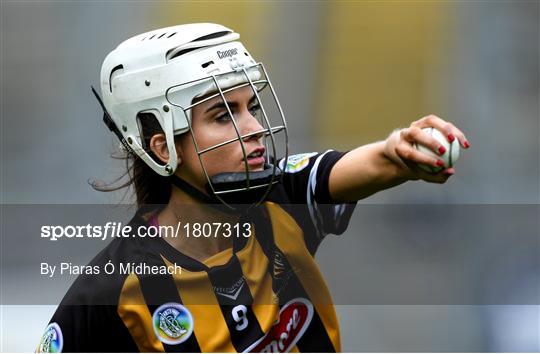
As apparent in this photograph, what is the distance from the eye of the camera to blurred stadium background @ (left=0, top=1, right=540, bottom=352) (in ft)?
14.3

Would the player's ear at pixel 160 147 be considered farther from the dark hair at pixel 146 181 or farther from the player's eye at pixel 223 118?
the player's eye at pixel 223 118

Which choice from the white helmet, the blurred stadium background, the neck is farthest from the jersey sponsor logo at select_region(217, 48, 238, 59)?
the blurred stadium background

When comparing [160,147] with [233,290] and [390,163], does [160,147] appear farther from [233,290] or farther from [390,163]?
[390,163]

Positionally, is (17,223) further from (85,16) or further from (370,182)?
(370,182)

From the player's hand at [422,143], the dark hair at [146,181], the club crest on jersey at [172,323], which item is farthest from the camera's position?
the dark hair at [146,181]

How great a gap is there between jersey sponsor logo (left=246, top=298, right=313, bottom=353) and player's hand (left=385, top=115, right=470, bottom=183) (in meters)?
0.64

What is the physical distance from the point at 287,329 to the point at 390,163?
0.64 metres

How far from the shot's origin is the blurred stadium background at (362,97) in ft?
14.3

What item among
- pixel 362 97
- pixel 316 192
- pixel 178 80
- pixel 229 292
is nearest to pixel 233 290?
pixel 229 292

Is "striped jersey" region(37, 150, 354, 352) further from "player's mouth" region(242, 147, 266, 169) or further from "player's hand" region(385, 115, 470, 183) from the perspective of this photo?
"player's hand" region(385, 115, 470, 183)

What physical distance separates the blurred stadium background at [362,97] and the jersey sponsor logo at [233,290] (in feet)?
5.33

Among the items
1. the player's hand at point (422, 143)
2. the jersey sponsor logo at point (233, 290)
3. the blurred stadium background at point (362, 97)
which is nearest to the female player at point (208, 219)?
the jersey sponsor logo at point (233, 290)

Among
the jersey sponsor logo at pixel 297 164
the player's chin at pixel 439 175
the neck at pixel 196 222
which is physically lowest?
the neck at pixel 196 222

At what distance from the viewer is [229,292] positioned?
8.68 ft
